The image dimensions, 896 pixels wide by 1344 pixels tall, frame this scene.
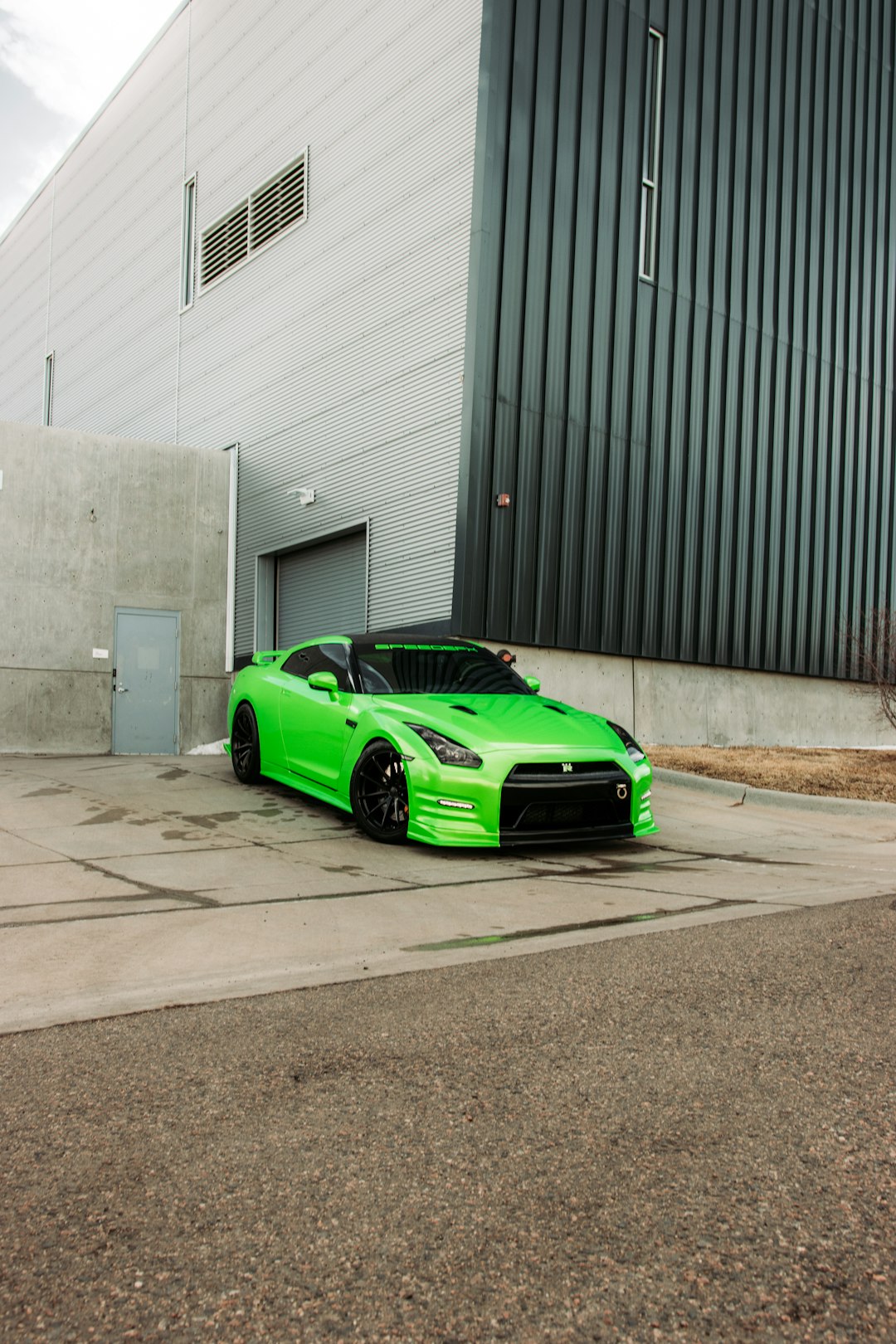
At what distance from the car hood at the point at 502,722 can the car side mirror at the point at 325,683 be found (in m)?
0.44

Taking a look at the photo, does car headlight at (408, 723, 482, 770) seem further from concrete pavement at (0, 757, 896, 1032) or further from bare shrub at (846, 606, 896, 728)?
bare shrub at (846, 606, 896, 728)

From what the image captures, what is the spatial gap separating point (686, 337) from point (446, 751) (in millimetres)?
11763

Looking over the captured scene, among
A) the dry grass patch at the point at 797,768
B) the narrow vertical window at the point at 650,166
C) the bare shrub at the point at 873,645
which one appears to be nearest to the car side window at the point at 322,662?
the dry grass patch at the point at 797,768

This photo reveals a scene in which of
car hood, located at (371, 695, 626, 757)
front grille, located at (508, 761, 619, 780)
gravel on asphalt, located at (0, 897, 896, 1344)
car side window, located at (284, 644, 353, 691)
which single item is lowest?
gravel on asphalt, located at (0, 897, 896, 1344)

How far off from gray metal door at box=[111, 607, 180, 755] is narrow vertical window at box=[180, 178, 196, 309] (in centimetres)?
794

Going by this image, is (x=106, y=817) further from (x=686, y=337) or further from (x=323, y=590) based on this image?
(x=686, y=337)

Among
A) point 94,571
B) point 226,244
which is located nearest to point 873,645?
point 94,571

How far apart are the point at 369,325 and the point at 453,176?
8.19 ft

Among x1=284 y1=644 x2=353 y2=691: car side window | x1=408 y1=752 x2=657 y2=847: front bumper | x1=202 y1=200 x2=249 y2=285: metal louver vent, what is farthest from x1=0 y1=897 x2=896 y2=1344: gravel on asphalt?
x1=202 y1=200 x2=249 y2=285: metal louver vent

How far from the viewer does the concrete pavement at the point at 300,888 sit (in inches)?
163

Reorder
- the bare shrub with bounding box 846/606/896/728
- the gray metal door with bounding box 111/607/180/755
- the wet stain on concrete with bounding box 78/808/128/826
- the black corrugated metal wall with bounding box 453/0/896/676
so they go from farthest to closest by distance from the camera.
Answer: the bare shrub with bounding box 846/606/896/728 < the gray metal door with bounding box 111/607/180/755 < the black corrugated metal wall with bounding box 453/0/896/676 < the wet stain on concrete with bounding box 78/808/128/826

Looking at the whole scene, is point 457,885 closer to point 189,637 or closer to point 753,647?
point 189,637

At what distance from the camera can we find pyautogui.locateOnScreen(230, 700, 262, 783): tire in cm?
982

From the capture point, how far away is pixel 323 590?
1719 centimetres
